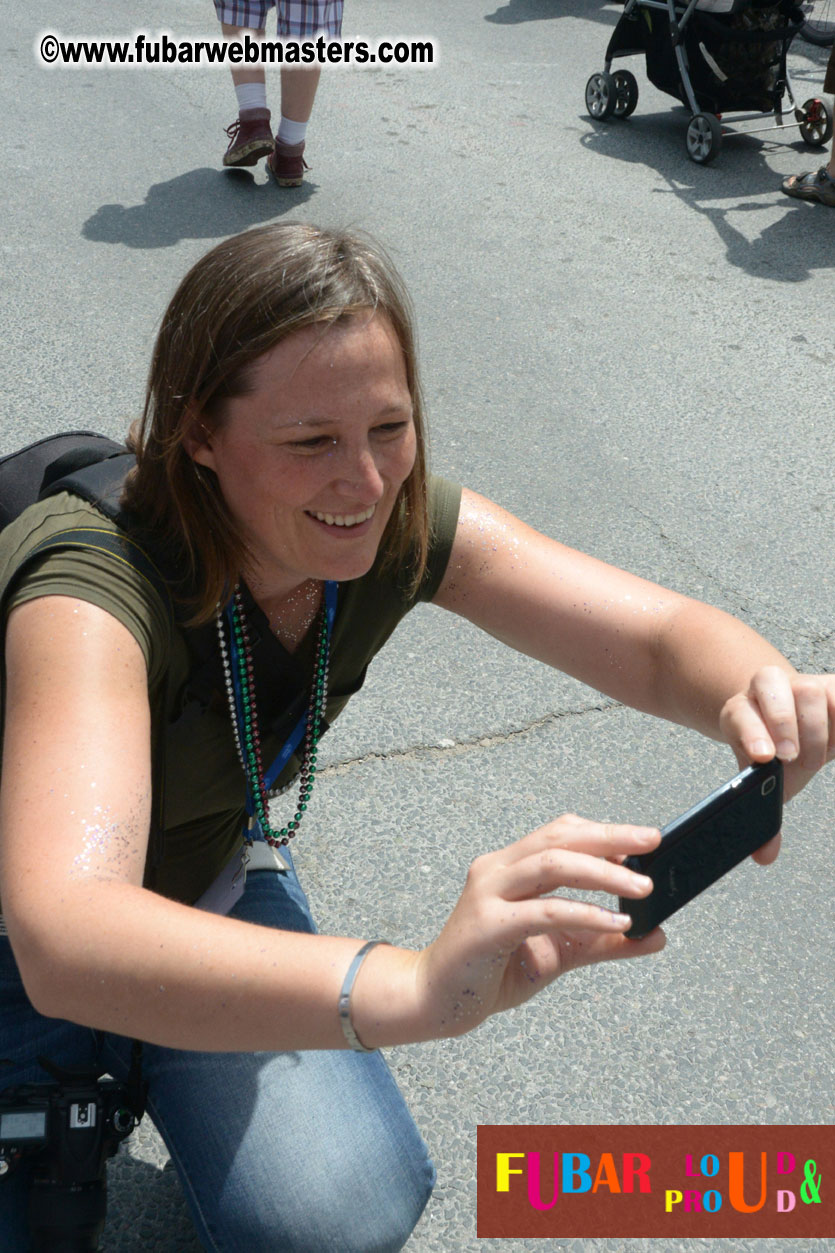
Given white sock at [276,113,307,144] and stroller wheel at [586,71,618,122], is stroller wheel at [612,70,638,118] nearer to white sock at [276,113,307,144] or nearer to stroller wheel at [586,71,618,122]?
stroller wheel at [586,71,618,122]

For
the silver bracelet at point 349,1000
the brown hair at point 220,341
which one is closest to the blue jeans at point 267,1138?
the silver bracelet at point 349,1000

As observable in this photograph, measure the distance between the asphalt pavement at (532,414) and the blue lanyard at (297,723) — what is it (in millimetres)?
537

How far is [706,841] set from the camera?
135 centimetres

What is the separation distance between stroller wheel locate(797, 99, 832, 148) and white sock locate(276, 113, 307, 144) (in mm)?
2774

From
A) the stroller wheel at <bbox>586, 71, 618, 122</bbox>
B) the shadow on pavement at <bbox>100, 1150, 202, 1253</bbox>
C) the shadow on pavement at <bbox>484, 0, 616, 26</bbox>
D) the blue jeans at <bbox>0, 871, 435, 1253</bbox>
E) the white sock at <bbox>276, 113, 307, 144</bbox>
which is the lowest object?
the shadow on pavement at <bbox>100, 1150, 202, 1253</bbox>

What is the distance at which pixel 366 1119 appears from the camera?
5.70 ft

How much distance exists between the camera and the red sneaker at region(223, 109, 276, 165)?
6090 millimetres

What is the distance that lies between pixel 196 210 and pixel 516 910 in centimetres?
525

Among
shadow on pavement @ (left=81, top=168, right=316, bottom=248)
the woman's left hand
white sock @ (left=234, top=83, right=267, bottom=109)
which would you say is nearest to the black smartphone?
the woman's left hand

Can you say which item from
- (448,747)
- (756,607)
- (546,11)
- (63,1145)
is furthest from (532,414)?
(546,11)

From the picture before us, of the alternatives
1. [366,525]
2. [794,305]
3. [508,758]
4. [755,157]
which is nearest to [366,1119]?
[366,525]

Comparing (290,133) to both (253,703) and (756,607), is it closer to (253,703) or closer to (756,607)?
(756,607)

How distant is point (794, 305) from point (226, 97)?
12.3 ft

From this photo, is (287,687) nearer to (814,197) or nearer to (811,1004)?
(811,1004)
